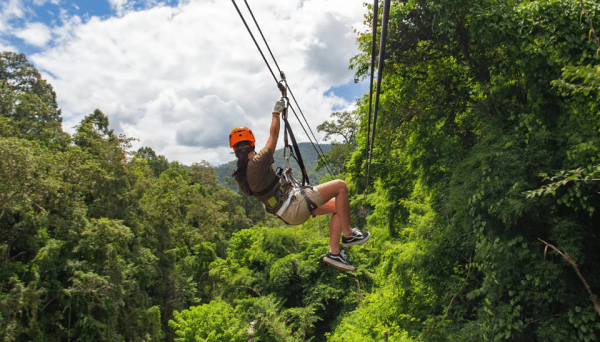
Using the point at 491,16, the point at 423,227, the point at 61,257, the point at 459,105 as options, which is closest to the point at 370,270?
the point at 423,227

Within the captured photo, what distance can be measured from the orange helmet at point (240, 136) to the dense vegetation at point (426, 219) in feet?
10.8

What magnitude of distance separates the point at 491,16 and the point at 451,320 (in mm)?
5532

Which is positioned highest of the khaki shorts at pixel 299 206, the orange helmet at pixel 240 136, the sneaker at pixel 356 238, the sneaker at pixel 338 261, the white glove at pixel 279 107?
the white glove at pixel 279 107

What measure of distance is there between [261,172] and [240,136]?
470mm

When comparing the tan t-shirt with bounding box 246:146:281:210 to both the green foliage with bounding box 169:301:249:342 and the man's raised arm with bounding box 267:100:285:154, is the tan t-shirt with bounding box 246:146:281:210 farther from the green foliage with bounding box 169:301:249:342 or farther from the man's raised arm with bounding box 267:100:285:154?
the green foliage with bounding box 169:301:249:342

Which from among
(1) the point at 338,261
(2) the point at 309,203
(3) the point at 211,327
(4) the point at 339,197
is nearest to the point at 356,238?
(1) the point at 338,261

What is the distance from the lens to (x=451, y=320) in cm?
651

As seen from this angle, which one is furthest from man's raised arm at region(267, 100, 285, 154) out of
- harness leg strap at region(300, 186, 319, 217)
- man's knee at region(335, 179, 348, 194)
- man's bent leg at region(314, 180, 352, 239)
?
man's knee at region(335, 179, 348, 194)

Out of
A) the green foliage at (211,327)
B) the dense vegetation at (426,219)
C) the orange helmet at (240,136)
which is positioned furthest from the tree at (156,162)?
the orange helmet at (240,136)

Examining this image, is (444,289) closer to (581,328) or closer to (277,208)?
(581,328)

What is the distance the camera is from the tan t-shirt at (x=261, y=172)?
3.12 meters

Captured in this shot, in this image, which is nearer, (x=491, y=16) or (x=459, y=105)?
(x=491, y=16)

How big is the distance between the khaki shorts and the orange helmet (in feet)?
2.43

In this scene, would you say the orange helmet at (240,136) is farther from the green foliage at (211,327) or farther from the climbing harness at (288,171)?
the green foliage at (211,327)
